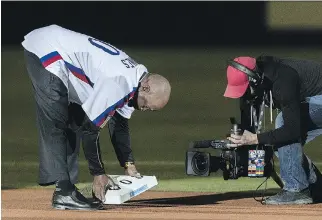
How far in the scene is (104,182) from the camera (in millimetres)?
6176

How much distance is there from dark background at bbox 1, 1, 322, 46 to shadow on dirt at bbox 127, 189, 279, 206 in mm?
8517

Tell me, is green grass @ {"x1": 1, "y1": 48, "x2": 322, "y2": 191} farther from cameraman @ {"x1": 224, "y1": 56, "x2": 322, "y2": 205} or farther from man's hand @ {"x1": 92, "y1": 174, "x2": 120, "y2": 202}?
man's hand @ {"x1": 92, "y1": 174, "x2": 120, "y2": 202}

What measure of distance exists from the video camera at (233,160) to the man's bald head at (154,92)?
2.32 ft

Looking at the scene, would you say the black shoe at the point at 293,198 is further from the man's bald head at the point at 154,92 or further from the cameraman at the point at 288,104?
the man's bald head at the point at 154,92

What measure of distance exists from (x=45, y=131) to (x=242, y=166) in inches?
45.3

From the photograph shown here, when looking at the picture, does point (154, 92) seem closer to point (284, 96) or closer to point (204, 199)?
point (284, 96)

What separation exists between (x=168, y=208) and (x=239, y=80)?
0.78m

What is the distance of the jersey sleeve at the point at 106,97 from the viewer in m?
5.87

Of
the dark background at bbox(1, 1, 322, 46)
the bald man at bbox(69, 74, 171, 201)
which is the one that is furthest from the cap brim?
the dark background at bbox(1, 1, 322, 46)

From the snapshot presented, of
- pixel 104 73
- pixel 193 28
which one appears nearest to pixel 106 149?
pixel 104 73

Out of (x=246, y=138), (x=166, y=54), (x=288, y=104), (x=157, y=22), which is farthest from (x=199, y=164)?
(x=157, y=22)

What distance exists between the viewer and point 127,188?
6.34 metres

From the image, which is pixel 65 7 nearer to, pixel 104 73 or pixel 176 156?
pixel 176 156

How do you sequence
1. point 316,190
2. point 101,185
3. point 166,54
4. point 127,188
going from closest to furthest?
point 101,185 < point 127,188 < point 316,190 < point 166,54
